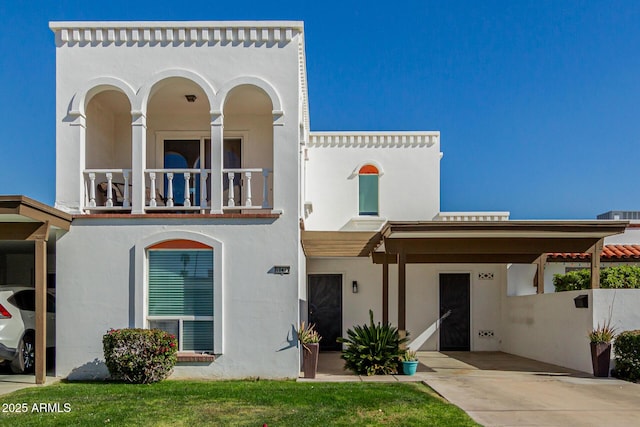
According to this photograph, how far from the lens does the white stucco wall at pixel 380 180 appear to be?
18406mm

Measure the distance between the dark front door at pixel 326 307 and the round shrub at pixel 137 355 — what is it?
814cm

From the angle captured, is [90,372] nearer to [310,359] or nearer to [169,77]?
[310,359]

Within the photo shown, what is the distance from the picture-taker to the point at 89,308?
36.8 ft

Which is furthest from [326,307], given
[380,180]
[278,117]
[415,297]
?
[278,117]

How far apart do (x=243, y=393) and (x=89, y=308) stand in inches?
146

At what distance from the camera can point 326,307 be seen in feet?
59.8

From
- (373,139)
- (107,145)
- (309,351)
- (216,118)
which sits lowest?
(309,351)

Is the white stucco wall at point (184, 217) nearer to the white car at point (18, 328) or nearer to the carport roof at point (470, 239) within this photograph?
the white car at point (18, 328)

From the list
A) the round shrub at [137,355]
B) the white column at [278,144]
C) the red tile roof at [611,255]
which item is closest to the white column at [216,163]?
the white column at [278,144]

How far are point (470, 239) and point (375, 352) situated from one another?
3.41m

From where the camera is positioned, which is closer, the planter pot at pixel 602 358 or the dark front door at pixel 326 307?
the planter pot at pixel 602 358

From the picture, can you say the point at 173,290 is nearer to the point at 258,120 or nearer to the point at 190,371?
the point at 190,371

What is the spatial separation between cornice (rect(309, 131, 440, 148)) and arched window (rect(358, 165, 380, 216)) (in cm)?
78

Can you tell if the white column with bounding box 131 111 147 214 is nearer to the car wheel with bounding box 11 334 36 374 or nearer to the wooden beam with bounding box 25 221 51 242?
the wooden beam with bounding box 25 221 51 242
